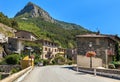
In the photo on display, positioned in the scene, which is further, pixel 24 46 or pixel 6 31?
pixel 6 31

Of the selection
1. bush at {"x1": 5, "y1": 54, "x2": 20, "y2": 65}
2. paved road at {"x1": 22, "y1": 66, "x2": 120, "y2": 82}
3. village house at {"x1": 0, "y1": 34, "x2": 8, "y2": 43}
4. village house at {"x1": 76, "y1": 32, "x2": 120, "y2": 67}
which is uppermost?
village house at {"x1": 0, "y1": 34, "x2": 8, "y2": 43}

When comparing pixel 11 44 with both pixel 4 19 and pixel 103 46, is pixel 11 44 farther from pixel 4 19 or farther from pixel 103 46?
pixel 103 46

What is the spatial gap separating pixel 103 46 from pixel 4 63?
28.9 m

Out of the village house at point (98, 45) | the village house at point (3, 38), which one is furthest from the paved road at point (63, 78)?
the village house at point (3, 38)

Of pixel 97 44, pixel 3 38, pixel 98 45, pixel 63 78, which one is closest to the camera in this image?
pixel 63 78

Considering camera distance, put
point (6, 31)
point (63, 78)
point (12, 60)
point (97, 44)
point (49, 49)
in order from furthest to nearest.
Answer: point (49, 49), point (6, 31), point (12, 60), point (97, 44), point (63, 78)

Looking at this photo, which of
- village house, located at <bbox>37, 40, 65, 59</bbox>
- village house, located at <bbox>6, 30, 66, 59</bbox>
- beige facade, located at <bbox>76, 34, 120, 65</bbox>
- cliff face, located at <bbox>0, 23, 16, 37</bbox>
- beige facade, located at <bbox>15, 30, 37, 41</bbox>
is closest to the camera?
beige facade, located at <bbox>76, 34, 120, 65</bbox>

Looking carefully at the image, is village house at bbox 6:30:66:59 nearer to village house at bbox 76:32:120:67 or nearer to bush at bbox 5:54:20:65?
bush at bbox 5:54:20:65

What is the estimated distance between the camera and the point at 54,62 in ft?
387

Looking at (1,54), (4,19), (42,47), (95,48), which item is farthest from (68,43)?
(95,48)

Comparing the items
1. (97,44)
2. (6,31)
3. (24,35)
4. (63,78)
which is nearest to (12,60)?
(97,44)

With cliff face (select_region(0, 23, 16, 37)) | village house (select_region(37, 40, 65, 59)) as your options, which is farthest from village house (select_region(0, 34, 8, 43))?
village house (select_region(37, 40, 65, 59))

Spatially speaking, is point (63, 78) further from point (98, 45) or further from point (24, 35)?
point (24, 35)

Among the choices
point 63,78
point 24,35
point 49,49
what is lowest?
point 63,78
